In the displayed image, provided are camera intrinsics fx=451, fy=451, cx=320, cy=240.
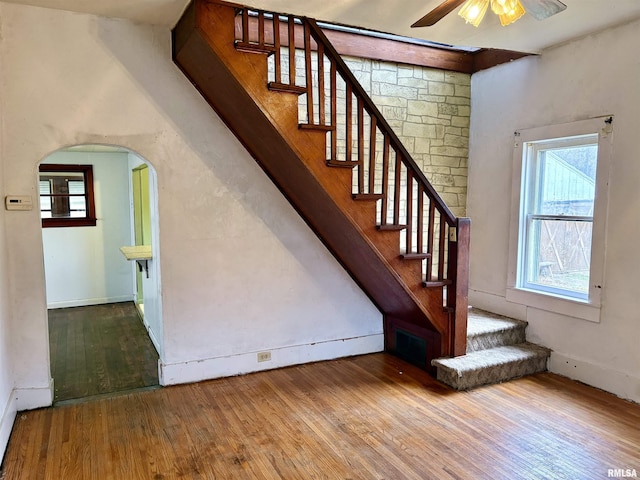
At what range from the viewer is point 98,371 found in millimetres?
4059

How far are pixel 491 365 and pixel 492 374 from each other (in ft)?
0.29

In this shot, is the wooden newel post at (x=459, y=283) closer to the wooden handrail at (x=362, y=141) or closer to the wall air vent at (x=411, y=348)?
the wooden handrail at (x=362, y=141)

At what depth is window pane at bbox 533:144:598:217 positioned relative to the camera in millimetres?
3717

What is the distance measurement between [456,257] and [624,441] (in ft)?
5.30

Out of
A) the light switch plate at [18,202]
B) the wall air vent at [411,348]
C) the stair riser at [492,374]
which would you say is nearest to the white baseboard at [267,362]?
the wall air vent at [411,348]

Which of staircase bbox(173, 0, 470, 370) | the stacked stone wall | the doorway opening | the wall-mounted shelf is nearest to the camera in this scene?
staircase bbox(173, 0, 470, 370)

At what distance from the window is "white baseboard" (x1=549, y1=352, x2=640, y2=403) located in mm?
6167

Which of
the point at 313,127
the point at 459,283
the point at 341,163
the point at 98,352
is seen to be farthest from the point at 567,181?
the point at 98,352

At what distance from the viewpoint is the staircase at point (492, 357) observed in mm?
3609

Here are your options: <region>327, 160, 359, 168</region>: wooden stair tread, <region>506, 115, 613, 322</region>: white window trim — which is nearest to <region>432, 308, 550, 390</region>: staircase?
<region>506, 115, 613, 322</region>: white window trim

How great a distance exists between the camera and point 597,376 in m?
3.60

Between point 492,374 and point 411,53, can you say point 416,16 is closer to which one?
point 411,53

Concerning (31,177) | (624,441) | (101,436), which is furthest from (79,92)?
(624,441)

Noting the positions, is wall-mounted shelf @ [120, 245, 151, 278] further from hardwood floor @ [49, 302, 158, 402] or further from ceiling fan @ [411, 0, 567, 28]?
ceiling fan @ [411, 0, 567, 28]
